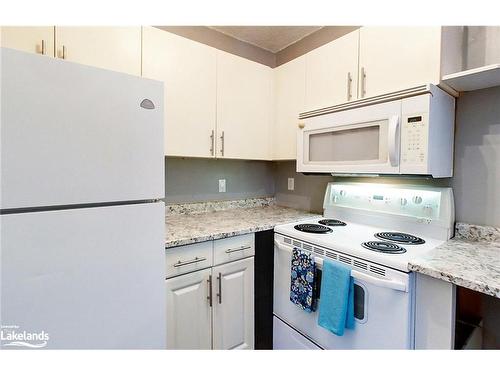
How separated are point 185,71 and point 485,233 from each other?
1.92 metres

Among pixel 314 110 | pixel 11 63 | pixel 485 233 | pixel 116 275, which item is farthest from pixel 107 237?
pixel 485 233

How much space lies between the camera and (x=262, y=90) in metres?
2.02

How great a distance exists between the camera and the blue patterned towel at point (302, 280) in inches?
52.6

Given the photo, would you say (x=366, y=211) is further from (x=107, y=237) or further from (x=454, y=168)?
(x=107, y=237)

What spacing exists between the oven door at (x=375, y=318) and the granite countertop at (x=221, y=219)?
0.60m

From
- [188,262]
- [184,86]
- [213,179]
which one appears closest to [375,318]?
[188,262]

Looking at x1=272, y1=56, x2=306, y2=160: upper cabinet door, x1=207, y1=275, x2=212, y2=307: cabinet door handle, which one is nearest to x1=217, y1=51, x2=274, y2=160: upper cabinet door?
x1=272, y1=56, x2=306, y2=160: upper cabinet door

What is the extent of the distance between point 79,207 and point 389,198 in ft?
5.24

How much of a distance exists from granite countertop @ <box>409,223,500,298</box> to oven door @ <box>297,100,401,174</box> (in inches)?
17.7

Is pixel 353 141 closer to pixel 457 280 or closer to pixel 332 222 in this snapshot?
pixel 332 222

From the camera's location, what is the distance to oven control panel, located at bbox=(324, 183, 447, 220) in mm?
1388

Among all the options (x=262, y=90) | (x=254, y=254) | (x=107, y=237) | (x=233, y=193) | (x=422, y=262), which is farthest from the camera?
(x=233, y=193)

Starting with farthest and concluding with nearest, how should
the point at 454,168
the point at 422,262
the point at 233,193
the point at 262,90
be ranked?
the point at 233,193 < the point at 262,90 < the point at 454,168 < the point at 422,262

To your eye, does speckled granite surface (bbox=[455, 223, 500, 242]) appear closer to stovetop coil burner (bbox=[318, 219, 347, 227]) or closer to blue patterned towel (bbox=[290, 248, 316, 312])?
stovetop coil burner (bbox=[318, 219, 347, 227])
